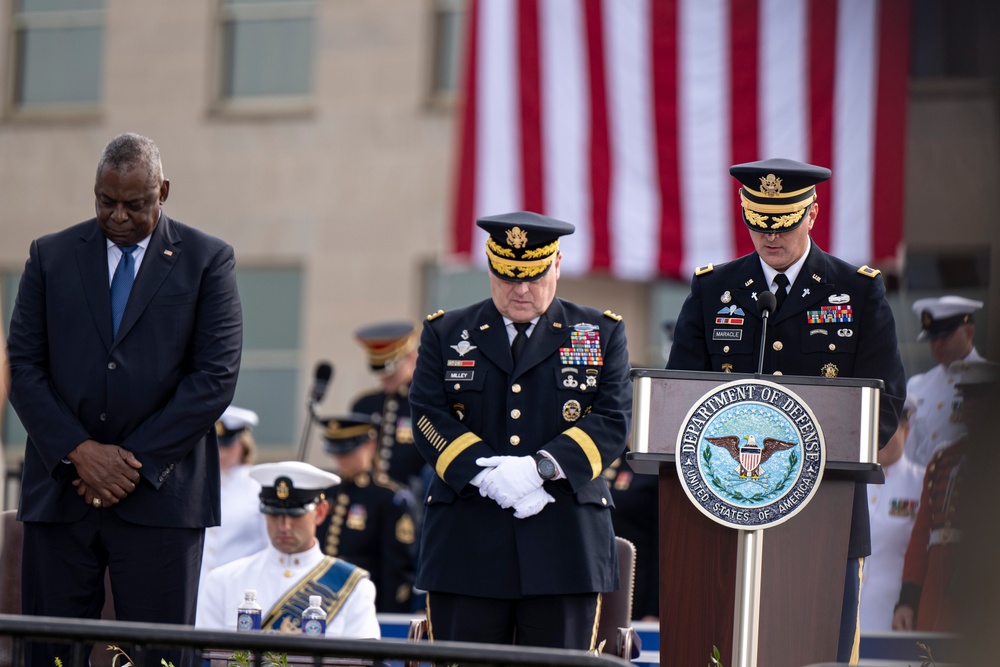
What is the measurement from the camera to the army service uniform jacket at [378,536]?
26.6 feet

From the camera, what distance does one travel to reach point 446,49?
45.0ft

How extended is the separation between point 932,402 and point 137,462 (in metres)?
3.17

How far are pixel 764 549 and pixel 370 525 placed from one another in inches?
177

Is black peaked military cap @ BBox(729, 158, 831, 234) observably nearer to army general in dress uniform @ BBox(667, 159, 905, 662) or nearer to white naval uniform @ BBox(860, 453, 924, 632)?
army general in dress uniform @ BBox(667, 159, 905, 662)

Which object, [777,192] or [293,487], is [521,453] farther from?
[293,487]

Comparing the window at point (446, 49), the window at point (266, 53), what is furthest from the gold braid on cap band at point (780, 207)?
the window at point (266, 53)

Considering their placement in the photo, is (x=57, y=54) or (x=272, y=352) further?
(x=57, y=54)

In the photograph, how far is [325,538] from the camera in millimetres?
8305

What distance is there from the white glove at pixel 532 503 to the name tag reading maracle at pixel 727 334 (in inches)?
27.6

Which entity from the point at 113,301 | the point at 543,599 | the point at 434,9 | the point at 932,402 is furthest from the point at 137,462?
the point at 434,9

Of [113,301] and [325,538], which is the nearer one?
[113,301]

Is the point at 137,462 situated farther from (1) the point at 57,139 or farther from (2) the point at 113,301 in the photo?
(1) the point at 57,139

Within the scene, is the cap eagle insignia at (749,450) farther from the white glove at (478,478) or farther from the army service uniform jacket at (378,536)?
the army service uniform jacket at (378,536)

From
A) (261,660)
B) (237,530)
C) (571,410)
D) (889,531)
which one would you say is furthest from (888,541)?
(261,660)
